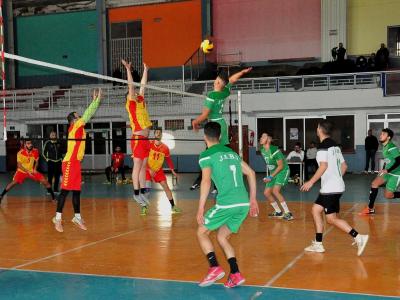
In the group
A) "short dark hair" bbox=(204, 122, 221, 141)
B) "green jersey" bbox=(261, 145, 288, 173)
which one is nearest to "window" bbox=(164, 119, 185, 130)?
"green jersey" bbox=(261, 145, 288, 173)

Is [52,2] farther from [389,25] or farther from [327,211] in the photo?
[327,211]

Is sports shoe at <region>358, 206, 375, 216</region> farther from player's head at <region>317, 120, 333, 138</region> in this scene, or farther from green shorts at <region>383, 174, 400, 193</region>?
player's head at <region>317, 120, 333, 138</region>

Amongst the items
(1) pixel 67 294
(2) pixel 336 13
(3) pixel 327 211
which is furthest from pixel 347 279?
(2) pixel 336 13

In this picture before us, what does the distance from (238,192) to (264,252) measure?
1.86 m

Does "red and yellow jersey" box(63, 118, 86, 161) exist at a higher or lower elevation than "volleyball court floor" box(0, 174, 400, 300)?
higher

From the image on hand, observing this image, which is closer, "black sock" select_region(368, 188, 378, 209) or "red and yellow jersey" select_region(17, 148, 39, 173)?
"black sock" select_region(368, 188, 378, 209)

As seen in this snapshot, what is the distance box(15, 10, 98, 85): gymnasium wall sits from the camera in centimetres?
2862

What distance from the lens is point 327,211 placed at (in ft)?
20.4

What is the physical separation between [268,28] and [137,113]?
61.5 ft

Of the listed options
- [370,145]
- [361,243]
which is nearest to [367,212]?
[361,243]

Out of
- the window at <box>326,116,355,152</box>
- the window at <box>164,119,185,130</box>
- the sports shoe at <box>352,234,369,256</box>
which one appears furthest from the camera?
the window at <box>164,119,185,130</box>

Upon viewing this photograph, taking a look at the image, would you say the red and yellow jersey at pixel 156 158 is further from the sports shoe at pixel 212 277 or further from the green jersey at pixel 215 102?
the sports shoe at pixel 212 277

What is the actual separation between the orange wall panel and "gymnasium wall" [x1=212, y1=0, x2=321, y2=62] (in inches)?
48.5

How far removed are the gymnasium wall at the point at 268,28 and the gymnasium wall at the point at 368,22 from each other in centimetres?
159
